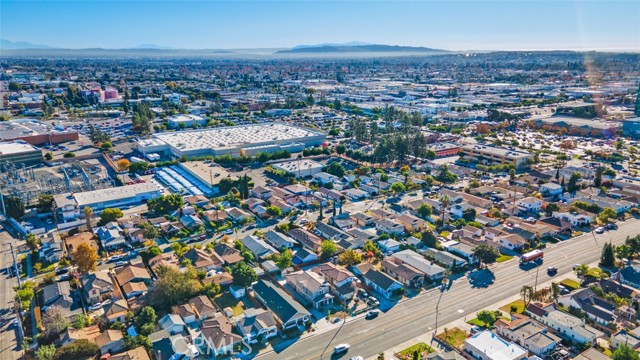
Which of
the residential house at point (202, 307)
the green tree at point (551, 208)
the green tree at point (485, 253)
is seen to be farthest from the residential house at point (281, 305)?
the green tree at point (551, 208)

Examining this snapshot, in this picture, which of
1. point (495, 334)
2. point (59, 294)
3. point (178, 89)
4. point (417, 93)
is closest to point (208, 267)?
point (59, 294)

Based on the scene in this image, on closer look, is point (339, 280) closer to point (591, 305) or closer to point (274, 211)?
point (274, 211)

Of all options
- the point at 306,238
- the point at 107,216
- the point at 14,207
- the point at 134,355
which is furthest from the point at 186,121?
the point at 134,355

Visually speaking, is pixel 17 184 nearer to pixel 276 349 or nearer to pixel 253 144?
pixel 253 144

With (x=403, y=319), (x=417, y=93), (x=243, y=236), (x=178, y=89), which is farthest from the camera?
(x=178, y=89)

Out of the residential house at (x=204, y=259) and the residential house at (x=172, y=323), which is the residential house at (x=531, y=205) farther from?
the residential house at (x=172, y=323)

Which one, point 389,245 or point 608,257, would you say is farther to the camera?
point 389,245

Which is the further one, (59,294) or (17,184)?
(17,184)
